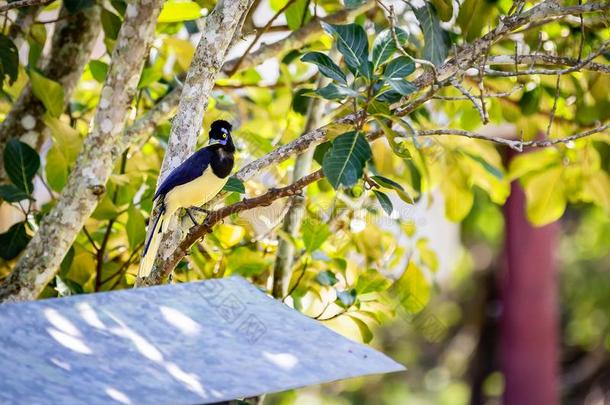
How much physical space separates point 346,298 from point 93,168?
1.98ft

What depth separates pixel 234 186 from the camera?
1695 mm

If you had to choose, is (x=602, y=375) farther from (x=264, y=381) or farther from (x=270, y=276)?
(x=264, y=381)

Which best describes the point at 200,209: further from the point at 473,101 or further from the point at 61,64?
the point at 61,64

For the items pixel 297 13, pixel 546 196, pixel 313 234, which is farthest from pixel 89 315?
pixel 546 196

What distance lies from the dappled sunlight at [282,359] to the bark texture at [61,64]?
1287 millimetres

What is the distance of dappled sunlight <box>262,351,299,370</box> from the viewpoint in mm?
1212

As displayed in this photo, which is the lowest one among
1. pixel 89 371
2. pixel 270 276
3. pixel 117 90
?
pixel 89 371

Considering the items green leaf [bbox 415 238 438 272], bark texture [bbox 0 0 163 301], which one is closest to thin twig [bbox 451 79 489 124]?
bark texture [bbox 0 0 163 301]

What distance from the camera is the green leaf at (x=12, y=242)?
6.92ft

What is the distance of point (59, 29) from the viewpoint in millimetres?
2359

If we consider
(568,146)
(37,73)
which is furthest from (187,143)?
(568,146)

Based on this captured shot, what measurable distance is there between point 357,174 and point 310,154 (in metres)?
0.85

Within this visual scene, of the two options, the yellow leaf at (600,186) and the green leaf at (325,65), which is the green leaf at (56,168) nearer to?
the green leaf at (325,65)

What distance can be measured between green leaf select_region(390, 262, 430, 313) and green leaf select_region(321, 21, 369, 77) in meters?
0.76
